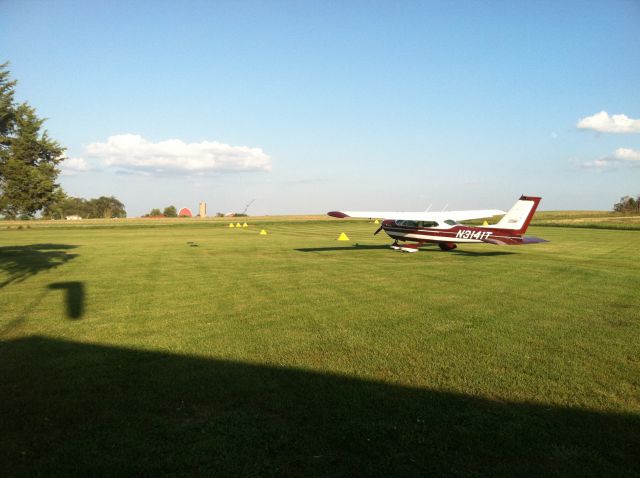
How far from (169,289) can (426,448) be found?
34.2 ft

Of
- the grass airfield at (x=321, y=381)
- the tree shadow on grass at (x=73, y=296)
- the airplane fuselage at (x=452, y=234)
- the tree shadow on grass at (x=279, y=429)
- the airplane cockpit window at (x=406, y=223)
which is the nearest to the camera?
the tree shadow on grass at (x=279, y=429)

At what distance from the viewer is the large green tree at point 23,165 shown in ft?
57.3

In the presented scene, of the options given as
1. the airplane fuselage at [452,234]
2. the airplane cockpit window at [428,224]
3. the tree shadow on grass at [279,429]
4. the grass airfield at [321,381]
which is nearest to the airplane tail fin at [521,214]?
the airplane fuselage at [452,234]

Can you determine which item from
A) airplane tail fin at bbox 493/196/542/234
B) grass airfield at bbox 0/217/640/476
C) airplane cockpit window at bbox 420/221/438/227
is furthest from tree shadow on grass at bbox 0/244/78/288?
airplane tail fin at bbox 493/196/542/234

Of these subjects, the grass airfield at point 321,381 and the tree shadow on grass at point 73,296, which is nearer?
the grass airfield at point 321,381

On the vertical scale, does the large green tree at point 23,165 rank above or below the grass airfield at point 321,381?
above

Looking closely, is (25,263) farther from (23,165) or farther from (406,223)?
(406,223)

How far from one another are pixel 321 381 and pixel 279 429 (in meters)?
1.37

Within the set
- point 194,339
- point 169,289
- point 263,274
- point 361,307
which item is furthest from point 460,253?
point 194,339

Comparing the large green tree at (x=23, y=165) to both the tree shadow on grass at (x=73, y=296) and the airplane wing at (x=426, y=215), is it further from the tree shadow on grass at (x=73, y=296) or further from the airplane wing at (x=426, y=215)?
the airplane wing at (x=426, y=215)

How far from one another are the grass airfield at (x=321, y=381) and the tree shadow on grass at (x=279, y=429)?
0.02 m

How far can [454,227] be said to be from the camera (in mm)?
23125

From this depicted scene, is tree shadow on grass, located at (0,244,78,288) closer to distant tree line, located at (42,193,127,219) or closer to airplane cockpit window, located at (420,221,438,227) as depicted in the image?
airplane cockpit window, located at (420,221,438,227)

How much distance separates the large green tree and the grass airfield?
7940 millimetres
